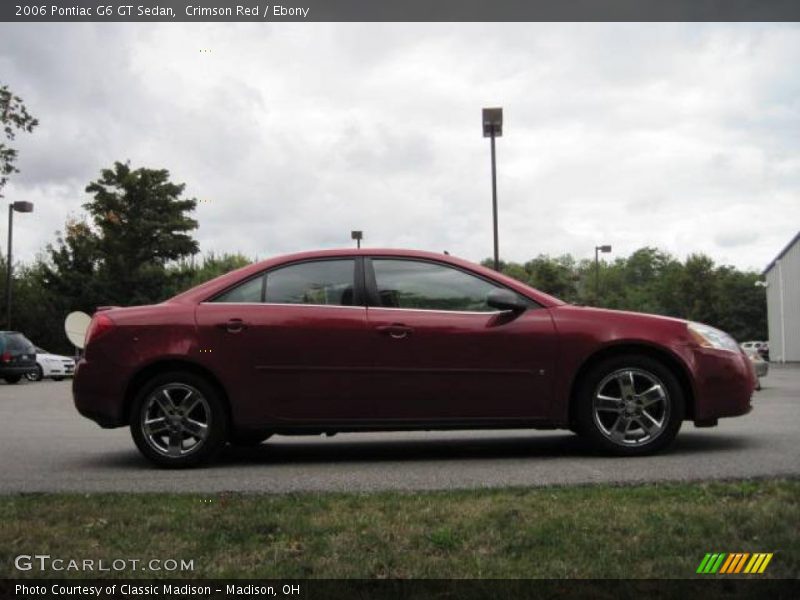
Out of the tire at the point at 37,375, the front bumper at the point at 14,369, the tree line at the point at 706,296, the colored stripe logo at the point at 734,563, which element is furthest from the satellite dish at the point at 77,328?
the tree line at the point at 706,296

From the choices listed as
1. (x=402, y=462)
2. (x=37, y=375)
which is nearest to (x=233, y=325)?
(x=402, y=462)

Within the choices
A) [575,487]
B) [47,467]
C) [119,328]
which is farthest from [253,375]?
[575,487]

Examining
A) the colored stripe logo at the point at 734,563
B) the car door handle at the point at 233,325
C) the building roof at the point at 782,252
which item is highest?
the building roof at the point at 782,252

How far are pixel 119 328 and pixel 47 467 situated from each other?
1163mm

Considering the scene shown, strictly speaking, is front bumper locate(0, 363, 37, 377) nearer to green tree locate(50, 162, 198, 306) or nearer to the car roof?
green tree locate(50, 162, 198, 306)

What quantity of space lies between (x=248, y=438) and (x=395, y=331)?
1775 millimetres

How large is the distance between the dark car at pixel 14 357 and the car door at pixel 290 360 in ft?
76.1

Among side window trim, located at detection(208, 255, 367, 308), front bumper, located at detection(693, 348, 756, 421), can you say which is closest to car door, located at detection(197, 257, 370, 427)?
side window trim, located at detection(208, 255, 367, 308)

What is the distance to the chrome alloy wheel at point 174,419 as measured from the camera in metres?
6.49

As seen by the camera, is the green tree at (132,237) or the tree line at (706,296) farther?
the tree line at (706,296)

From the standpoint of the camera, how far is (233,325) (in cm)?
650

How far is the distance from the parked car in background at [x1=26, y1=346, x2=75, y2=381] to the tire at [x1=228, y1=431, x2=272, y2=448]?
24432mm

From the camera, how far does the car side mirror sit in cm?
638

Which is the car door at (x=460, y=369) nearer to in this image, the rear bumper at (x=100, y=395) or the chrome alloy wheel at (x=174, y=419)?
the chrome alloy wheel at (x=174, y=419)
